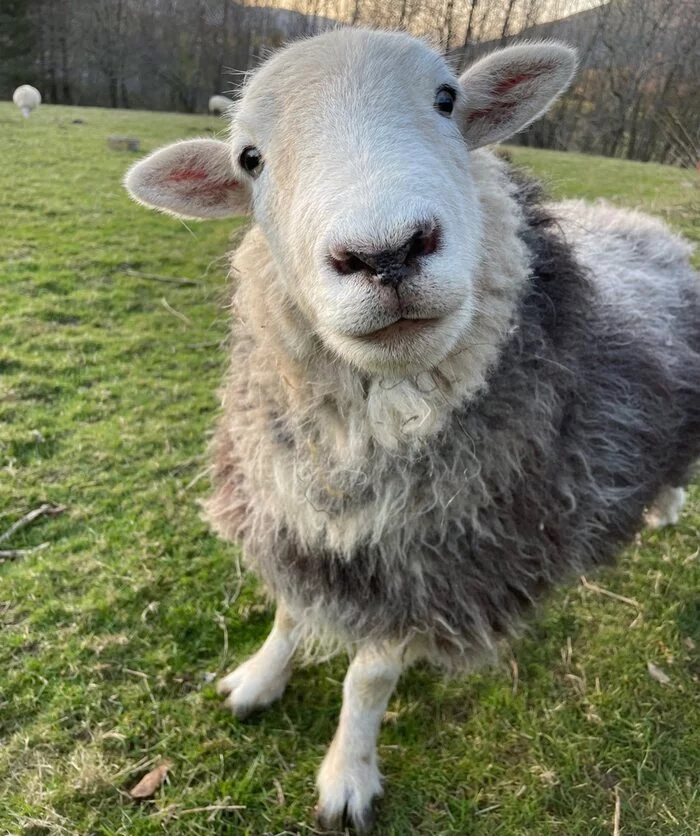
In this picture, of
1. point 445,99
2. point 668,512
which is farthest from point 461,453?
point 668,512

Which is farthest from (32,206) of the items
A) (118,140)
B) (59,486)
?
(59,486)

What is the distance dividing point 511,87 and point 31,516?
2.68 meters

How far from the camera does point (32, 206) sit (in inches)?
295

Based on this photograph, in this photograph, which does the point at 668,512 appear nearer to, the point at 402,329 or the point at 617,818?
the point at 617,818

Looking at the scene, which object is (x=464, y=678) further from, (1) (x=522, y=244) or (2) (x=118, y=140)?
(2) (x=118, y=140)

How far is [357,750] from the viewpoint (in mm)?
1979

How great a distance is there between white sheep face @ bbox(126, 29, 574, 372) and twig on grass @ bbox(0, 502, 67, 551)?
72.0 inches

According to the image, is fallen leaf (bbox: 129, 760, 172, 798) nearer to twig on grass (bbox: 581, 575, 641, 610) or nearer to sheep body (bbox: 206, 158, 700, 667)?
sheep body (bbox: 206, 158, 700, 667)

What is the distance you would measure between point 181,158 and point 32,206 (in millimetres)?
6969

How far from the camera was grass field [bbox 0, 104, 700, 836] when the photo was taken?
2000mm

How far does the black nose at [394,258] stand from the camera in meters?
1.04

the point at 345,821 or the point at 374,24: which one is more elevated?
the point at 374,24

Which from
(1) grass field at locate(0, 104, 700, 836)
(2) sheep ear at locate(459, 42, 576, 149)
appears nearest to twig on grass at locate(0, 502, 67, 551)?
(1) grass field at locate(0, 104, 700, 836)

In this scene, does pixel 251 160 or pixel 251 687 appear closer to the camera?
pixel 251 160
